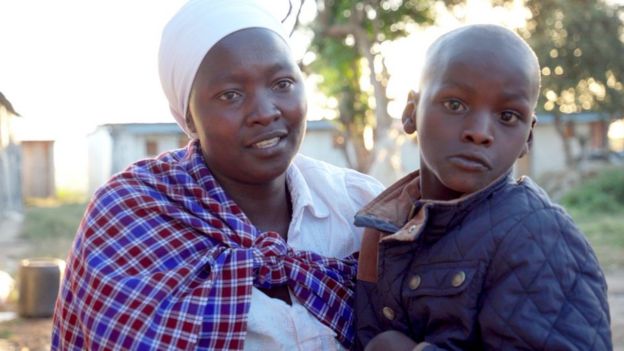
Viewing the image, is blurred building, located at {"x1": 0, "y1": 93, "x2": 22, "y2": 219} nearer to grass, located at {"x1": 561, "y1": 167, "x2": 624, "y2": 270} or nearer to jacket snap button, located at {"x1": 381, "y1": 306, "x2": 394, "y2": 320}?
grass, located at {"x1": 561, "y1": 167, "x2": 624, "y2": 270}

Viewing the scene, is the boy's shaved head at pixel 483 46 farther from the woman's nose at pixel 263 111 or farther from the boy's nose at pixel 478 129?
the woman's nose at pixel 263 111

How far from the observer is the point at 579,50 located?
2606cm

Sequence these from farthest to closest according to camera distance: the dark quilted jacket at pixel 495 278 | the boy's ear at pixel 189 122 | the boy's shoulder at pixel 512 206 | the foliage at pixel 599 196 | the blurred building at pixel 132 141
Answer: the blurred building at pixel 132 141 < the foliage at pixel 599 196 < the boy's ear at pixel 189 122 < the boy's shoulder at pixel 512 206 < the dark quilted jacket at pixel 495 278

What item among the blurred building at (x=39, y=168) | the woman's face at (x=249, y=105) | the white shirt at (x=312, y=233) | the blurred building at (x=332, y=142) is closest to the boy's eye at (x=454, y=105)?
the woman's face at (x=249, y=105)

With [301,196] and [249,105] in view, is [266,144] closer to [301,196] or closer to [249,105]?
[249,105]

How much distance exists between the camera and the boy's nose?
1.83 m

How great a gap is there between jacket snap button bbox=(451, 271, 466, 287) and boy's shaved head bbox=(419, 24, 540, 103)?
0.44 m

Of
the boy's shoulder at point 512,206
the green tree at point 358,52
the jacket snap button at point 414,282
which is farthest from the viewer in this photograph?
the green tree at point 358,52

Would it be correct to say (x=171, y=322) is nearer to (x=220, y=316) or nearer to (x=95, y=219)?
(x=220, y=316)

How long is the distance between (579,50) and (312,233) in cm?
2538

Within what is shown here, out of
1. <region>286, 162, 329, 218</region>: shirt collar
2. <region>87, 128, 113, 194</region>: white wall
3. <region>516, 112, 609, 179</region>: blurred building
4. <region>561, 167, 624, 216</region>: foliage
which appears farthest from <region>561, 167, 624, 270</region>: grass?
<region>87, 128, 113, 194</region>: white wall

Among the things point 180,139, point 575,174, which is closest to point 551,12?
point 575,174

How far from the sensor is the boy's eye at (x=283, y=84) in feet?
7.36

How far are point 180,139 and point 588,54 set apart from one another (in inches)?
623
